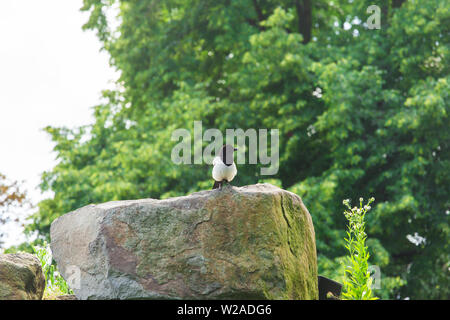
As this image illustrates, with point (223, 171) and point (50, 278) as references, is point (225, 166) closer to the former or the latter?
point (223, 171)

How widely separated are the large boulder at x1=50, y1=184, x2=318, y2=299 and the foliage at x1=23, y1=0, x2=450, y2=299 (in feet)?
23.2

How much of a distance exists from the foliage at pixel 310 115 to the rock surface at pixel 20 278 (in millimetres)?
7500

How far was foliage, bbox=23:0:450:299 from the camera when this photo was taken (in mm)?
13430

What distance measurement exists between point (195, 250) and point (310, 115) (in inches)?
380

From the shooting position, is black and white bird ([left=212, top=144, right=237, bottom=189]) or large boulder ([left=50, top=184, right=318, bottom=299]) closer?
large boulder ([left=50, top=184, right=318, bottom=299])

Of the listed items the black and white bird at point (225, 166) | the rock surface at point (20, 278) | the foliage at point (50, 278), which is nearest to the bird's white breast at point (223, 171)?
the black and white bird at point (225, 166)

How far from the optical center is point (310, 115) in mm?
14781

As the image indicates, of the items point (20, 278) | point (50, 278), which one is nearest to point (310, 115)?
point (50, 278)

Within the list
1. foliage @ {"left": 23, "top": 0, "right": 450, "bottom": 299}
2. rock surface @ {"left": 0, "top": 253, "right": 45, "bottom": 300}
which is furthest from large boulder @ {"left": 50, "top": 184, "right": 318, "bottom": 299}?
foliage @ {"left": 23, "top": 0, "right": 450, "bottom": 299}

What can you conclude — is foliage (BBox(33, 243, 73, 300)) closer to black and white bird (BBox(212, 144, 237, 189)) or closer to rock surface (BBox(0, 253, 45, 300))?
rock surface (BBox(0, 253, 45, 300))

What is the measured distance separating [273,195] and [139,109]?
42.4ft

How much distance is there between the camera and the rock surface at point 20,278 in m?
5.38

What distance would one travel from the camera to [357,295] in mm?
5684

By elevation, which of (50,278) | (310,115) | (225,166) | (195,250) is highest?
(225,166)
